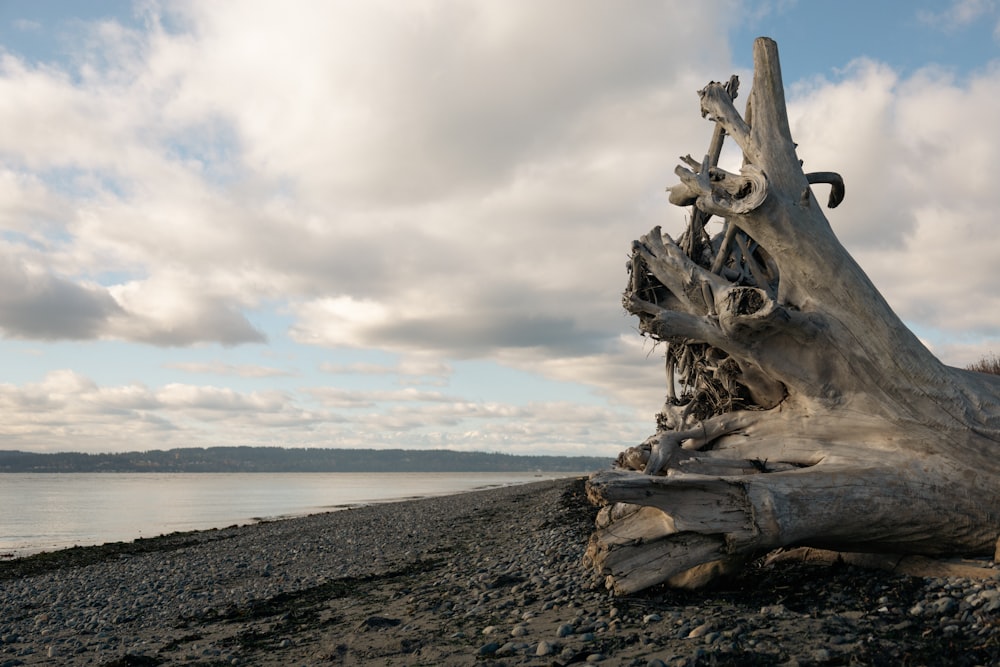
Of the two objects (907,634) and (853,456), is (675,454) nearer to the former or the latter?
(853,456)

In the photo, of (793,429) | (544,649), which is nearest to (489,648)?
(544,649)

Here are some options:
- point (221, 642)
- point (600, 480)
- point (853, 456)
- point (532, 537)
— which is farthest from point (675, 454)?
point (532, 537)

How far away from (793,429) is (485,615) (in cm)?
430

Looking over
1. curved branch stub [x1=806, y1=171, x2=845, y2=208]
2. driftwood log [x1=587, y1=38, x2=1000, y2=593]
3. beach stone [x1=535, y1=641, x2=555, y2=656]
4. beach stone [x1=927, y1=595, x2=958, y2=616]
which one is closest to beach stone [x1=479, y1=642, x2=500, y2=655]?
beach stone [x1=535, y1=641, x2=555, y2=656]

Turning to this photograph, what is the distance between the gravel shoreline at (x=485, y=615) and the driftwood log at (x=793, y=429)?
611mm

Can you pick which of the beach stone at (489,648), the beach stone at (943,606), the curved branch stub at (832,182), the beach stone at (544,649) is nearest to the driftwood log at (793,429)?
the curved branch stub at (832,182)

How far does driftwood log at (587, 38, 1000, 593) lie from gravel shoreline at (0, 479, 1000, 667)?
611 mm

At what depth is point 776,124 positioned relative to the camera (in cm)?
895

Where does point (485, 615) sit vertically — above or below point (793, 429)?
below

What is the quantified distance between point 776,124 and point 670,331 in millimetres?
3092

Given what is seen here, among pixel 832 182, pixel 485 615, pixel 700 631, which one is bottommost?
pixel 485 615

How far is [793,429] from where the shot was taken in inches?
330

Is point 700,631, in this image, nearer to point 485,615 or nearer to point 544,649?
point 544,649

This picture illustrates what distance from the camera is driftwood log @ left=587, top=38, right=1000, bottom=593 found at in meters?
7.32
